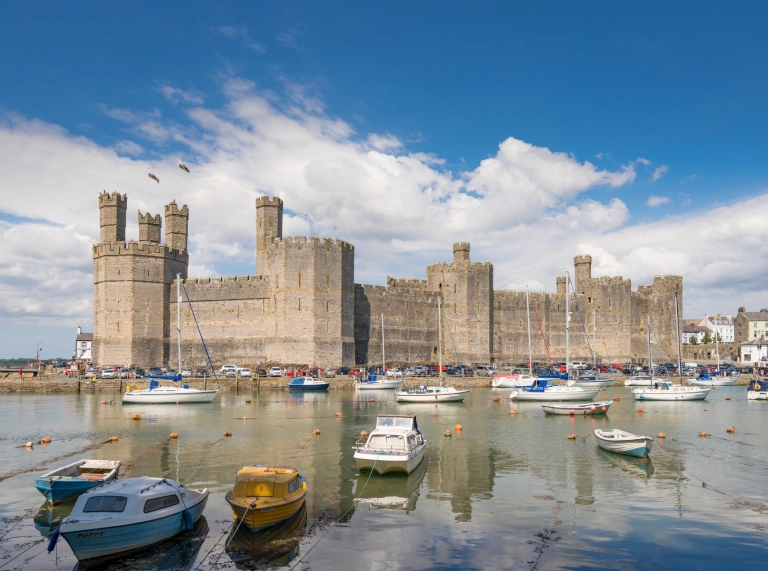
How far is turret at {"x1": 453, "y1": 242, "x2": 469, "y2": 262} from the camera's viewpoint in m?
67.0

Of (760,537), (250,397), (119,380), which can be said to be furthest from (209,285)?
(760,537)

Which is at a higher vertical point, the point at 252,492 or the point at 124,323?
the point at 124,323

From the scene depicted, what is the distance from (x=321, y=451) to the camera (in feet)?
79.5

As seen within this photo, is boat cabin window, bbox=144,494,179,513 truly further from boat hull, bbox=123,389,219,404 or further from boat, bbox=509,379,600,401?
boat, bbox=509,379,600,401

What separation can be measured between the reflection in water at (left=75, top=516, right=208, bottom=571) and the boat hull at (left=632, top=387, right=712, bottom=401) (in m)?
37.0

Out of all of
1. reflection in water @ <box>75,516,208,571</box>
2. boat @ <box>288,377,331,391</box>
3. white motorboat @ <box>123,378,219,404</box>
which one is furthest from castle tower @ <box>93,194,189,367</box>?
reflection in water @ <box>75,516,208,571</box>

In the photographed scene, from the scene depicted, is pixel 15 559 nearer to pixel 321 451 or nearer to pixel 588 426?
pixel 321 451

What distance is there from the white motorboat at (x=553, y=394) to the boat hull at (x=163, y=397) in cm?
2062

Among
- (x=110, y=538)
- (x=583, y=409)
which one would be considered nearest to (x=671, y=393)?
(x=583, y=409)

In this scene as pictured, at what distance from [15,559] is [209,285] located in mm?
47771

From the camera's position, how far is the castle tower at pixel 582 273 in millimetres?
74938

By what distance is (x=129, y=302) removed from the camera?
186ft

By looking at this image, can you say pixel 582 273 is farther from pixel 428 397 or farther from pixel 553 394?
pixel 428 397

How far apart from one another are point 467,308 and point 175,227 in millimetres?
29496
